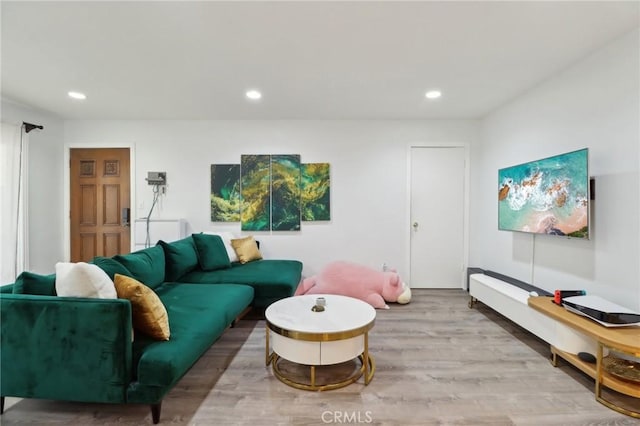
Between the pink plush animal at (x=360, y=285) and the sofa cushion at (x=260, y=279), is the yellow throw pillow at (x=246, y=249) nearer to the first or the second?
the sofa cushion at (x=260, y=279)

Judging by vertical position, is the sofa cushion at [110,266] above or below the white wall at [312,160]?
below

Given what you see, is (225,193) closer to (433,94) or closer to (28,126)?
(28,126)

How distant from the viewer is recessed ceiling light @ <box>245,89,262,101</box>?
10.2 ft

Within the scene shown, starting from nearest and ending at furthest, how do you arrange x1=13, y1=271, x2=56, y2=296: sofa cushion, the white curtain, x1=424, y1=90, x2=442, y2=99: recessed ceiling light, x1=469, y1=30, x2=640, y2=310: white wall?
1. x1=13, y1=271, x2=56, y2=296: sofa cushion
2. x1=469, y1=30, x2=640, y2=310: white wall
3. x1=424, y1=90, x2=442, y2=99: recessed ceiling light
4. the white curtain

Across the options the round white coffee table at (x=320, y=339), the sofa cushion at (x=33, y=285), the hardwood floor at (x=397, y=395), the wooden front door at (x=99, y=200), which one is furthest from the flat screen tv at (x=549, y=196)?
the wooden front door at (x=99, y=200)

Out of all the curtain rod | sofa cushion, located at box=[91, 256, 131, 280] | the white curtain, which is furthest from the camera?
the curtain rod

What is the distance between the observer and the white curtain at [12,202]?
132 inches

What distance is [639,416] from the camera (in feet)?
5.27

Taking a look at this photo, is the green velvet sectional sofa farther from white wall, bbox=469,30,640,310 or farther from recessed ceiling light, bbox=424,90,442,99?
recessed ceiling light, bbox=424,90,442,99

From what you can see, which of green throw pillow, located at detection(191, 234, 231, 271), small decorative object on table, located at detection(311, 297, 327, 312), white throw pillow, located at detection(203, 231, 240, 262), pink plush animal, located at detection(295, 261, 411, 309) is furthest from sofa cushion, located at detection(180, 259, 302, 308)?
small decorative object on table, located at detection(311, 297, 327, 312)

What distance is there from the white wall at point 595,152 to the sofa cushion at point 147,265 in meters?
3.62

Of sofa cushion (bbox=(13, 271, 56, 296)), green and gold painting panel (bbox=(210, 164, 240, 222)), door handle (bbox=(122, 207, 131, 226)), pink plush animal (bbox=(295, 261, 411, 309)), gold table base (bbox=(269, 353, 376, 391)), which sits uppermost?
green and gold painting panel (bbox=(210, 164, 240, 222))

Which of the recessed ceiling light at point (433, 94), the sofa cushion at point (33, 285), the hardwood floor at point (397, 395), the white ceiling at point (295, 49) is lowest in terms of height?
the hardwood floor at point (397, 395)

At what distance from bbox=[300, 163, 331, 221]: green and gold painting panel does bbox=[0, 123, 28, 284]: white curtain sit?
3.52 metres
